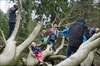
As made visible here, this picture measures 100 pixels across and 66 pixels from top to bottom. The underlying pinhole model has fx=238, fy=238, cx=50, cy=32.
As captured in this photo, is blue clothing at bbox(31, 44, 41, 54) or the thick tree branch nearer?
the thick tree branch

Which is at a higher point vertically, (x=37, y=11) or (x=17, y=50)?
(x=17, y=50)

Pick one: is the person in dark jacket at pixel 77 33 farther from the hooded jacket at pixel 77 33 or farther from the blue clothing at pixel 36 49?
the blue clothing at pixel 36 49

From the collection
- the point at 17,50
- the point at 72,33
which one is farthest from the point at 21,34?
the point at 72,33

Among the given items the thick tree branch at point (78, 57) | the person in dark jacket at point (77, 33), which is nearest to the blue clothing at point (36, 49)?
the person in dark jacket at point (77, 33)

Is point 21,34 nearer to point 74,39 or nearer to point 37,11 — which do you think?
point 74,39

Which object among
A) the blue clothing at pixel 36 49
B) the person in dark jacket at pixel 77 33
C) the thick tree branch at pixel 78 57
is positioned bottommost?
the blue clothing at pixel 36 49

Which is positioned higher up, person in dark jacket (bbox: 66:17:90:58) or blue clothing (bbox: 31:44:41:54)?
person in dark jacket (bbox: 66:17:90:58)

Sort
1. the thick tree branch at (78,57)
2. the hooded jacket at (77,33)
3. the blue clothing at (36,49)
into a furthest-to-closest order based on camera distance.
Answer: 1. the blue clothing at (36,49)
2. the hooded jacket at (77,33)
3. the thick tree branch at (78,57)

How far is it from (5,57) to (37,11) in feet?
52.4

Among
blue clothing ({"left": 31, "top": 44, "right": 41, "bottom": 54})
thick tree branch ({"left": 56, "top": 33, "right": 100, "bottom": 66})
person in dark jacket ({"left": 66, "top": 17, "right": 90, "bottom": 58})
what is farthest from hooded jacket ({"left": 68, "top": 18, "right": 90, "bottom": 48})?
blue clothing ({"left": 31, "top": 44, "right": 41, "bottom": 54})

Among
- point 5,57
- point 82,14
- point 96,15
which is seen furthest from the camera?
point 82,14

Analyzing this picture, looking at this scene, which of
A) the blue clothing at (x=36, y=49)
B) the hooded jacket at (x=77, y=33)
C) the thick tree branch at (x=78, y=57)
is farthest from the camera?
the blue clothing at (x=36, y=49)

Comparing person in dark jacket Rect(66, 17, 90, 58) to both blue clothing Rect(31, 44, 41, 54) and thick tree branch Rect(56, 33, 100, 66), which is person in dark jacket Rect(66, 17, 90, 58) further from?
blue clothing Rect(31, 44, 41, 54)

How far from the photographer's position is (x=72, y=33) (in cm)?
486
